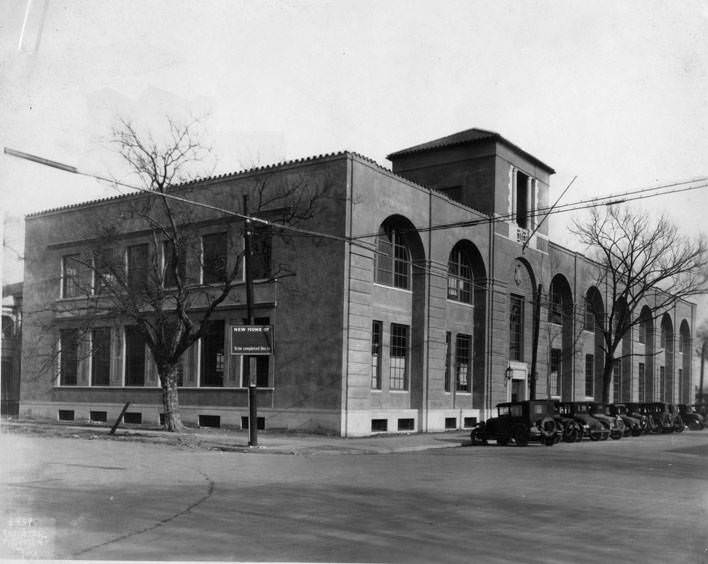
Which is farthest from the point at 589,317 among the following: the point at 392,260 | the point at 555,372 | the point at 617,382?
the point at 392,260

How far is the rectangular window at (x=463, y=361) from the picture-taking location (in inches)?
1355

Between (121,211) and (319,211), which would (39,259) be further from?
(319,211)

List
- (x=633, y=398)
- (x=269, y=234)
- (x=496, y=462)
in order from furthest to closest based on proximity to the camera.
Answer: (x=633, y=398) → (x=269, y=234) → (x=496, y=462)

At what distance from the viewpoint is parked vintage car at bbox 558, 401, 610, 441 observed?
95.0 feet

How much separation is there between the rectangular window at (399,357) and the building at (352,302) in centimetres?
8

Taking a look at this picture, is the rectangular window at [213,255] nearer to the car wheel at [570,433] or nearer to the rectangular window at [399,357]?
the rectangular window at [399,357]

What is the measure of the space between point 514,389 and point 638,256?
10291mm

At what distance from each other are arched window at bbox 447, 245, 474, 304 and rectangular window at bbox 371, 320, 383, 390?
219 inches

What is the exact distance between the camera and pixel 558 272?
142 feet

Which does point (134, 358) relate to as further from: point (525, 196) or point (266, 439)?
point (525, 196)

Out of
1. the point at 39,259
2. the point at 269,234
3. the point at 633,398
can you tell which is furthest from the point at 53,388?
the point at 633,398

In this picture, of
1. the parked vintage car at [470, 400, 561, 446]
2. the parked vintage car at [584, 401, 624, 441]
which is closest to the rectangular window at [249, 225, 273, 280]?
the parked vintage car at [470, 400, 561, 446]

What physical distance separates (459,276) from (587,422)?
364 inches

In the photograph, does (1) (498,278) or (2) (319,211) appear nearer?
(2) (319,211)
